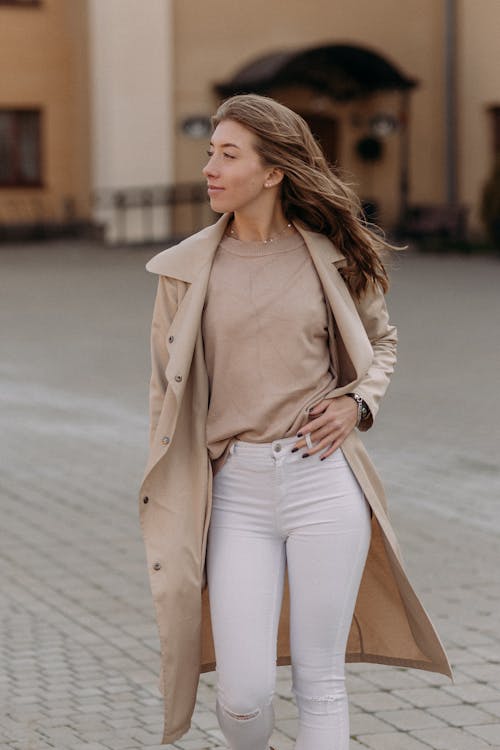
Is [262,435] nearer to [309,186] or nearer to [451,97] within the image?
[309,186]

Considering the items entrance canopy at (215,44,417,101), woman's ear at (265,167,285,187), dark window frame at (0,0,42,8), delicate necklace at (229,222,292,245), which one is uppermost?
dark window frame at (0,0,42,8)

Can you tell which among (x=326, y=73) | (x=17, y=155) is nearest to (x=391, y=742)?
(x=326, y=73)

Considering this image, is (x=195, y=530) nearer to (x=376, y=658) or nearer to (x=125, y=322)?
(x=376, y=658)

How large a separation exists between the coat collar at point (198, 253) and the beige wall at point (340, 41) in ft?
85.9

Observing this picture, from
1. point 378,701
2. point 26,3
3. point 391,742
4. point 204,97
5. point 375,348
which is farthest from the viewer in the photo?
point 26,3

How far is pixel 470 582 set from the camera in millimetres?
6887

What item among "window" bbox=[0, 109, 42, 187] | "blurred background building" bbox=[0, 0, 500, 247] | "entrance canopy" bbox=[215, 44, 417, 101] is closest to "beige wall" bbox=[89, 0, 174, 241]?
"blurred background building" bbox=[0, 0, 500, 247]

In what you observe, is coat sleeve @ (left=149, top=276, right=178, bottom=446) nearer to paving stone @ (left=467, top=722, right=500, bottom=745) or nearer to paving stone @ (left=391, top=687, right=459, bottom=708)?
paving stone @ (left=467, top=722, right=500, bottom=745)

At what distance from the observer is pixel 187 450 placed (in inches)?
150

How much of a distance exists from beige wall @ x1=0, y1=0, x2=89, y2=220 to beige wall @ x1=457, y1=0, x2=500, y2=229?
680cm

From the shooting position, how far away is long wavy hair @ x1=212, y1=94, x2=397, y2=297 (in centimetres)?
370

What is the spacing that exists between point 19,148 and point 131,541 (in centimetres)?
2423

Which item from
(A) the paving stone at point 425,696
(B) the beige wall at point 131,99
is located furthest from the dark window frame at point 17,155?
(A) the paving stone at point 425,696

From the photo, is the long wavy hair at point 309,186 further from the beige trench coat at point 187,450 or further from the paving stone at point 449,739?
the paving stone at point 449,739
